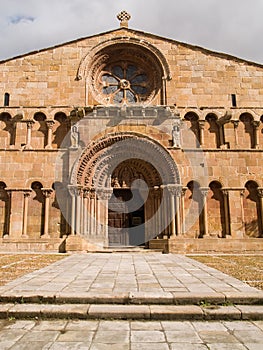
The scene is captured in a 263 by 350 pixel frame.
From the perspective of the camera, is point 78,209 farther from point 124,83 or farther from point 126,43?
point 126,43

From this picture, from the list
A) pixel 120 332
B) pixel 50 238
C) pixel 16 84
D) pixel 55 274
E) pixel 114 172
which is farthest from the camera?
pixel 16 84

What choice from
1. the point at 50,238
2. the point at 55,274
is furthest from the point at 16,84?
Result: the point at 55,274

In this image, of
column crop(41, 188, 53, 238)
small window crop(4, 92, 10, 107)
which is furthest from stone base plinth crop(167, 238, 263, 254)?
small window crop(4, 92, 10, 107)

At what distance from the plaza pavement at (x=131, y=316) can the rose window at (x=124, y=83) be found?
14.4 metres

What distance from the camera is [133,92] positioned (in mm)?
Answer: 18906

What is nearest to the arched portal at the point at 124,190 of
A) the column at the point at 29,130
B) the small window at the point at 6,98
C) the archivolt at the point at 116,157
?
the archivolt at the point at 116,157

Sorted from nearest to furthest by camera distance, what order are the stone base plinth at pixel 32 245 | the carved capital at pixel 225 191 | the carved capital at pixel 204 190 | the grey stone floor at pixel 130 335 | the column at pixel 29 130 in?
the grey stone floor at pixel 130 335
the stone base plinth at pixel 32 245
the carved capital at pixel 204 190
the carved capital at pixel 225 191
the column at pixel 29 130

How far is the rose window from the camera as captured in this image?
18.8 metres

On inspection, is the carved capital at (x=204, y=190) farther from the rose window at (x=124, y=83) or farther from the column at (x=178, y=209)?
the rose window at (x=124, y=83)

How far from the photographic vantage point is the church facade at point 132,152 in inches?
605

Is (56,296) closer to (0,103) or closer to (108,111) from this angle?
(108,111)

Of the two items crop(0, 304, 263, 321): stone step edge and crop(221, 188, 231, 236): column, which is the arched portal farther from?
crop(0, 304, 263, 321): stone step edge

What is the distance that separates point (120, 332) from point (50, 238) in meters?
12.0

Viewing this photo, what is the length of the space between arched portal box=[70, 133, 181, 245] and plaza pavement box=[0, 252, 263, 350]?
9489 millimetres
